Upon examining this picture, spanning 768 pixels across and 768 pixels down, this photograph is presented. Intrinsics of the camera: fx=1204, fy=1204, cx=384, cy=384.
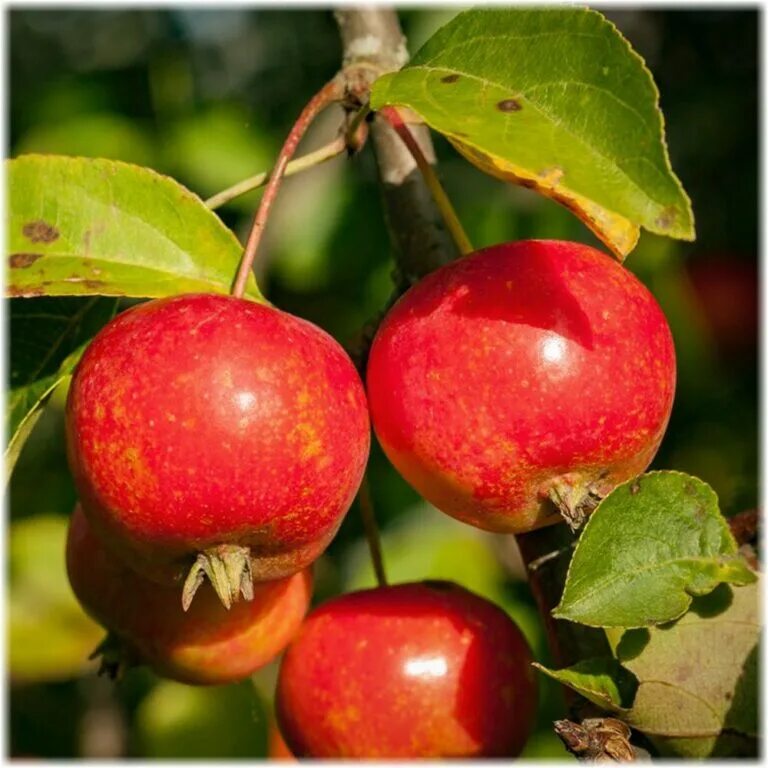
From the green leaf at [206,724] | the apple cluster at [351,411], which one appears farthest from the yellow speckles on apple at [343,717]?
the green leaf at [206,724]

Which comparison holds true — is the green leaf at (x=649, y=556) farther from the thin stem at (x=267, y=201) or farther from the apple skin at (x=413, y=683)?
the thin stem at (x=267, y=201)

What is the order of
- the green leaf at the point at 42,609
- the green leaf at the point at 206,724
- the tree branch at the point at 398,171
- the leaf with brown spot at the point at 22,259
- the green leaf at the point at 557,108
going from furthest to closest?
1. the green leaf at the point at 42,609
2. the green leaf at the point at 206,724
3. the tree branch at the point at 398,171
4. the leaf with brown spot at the point at 22,259
5. the green leaf at the point at 557,108

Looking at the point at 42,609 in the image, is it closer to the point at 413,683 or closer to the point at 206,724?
the point at 206,724

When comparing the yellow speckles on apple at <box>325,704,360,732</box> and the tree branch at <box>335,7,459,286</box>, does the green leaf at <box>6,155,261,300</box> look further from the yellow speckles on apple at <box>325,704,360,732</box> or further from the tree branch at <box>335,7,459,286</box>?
the yellow speckles on apple at <box>325,704,360,732</box>

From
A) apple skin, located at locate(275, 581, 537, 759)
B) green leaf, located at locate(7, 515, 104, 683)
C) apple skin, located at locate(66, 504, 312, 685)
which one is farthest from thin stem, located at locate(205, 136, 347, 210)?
green leaf, located at locate(7, 515, 104, 683)

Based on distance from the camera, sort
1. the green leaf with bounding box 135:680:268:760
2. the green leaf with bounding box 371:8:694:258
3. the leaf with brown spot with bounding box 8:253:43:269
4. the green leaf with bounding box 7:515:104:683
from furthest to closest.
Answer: the green leaf with bounding box 7:515:104:683 → the green leaf with bounding box 135:680:268:760 → the leaf with brown spot with bounding box 8:253:43:269 → the green leaf with bounding box 371:8:694:258
